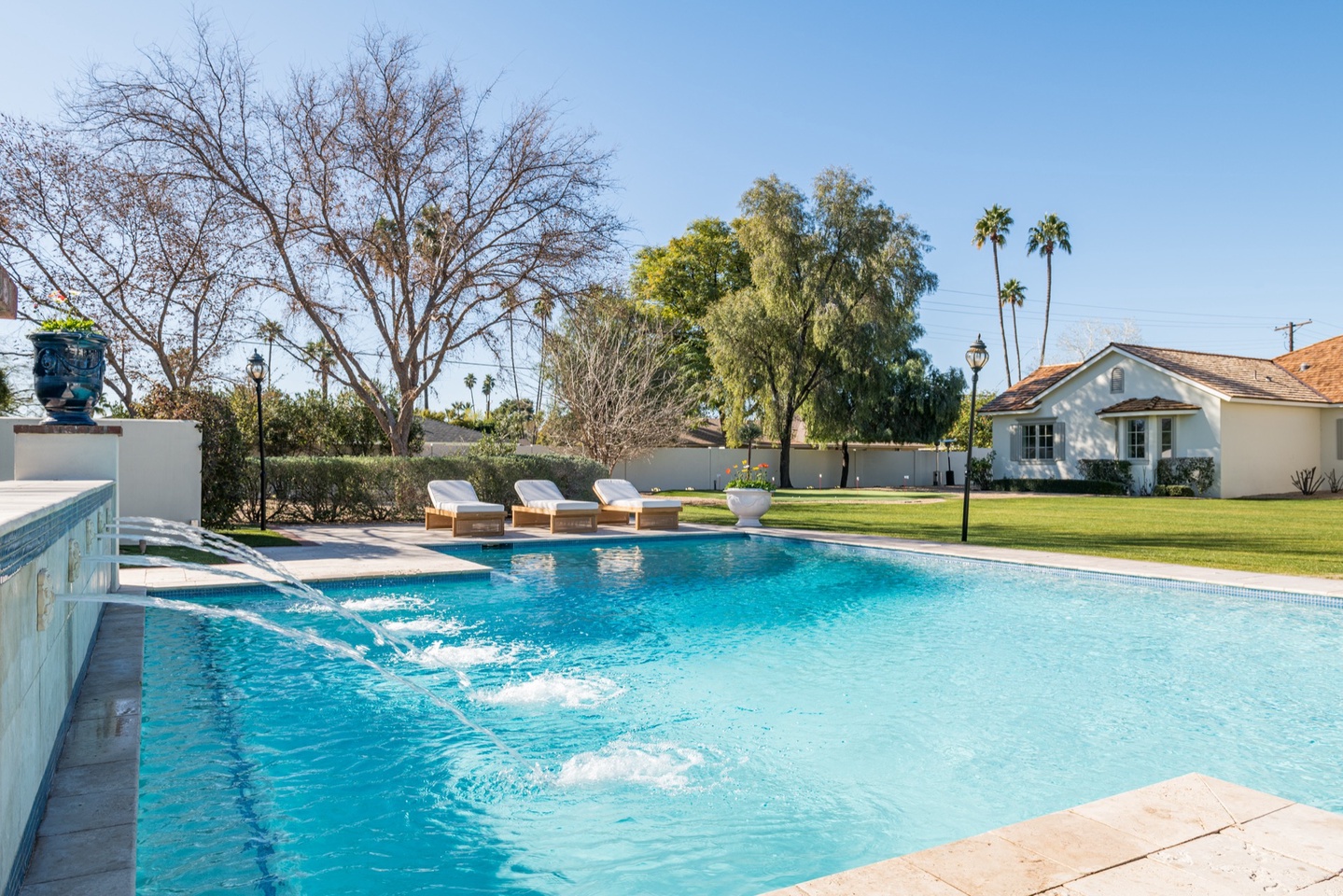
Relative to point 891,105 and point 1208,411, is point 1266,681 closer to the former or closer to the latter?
point 891,105

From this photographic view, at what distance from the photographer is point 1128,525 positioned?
1675 centimetres

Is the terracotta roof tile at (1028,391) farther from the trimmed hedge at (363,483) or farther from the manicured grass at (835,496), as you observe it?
the trimmed hedge at (363,483)

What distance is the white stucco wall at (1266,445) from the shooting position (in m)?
25.8

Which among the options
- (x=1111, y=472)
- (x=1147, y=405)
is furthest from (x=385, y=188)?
(x=1111, y=472)

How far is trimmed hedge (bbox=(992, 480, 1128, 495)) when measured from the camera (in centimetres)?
2792

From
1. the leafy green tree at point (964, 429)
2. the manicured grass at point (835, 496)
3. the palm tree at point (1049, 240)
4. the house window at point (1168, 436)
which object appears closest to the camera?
the manicured grass at point (835, 496)

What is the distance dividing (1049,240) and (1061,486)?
23.2 meters

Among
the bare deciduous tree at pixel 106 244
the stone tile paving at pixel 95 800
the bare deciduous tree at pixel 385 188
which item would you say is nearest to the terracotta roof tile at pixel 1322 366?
the bare deciduous tree at pixel 385 188

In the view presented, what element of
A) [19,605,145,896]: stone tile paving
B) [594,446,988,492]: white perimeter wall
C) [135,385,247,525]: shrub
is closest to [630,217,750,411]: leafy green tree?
[594,446,988,492]: white perimeter wall

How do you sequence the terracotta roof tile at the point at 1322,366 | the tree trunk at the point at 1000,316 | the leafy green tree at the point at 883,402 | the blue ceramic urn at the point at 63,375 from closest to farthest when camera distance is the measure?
the blue ceramic urn at the point at 63,375
the terracotta roof tile at the point at 1322,366
the leafy green tree at the point at 883,402
the tree trunk at the point at 1000,316

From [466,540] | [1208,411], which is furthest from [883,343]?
[466,540]

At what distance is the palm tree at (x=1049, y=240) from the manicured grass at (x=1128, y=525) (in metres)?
26.0

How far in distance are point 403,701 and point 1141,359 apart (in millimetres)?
28312

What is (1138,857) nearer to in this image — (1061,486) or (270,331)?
(270,331)
